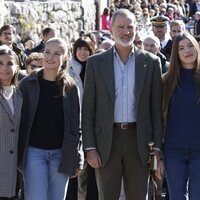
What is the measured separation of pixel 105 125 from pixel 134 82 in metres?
0.43

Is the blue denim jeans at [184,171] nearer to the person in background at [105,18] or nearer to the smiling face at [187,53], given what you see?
the smiling face at [187,53]

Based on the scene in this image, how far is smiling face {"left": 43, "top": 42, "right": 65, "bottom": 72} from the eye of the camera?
239 inches

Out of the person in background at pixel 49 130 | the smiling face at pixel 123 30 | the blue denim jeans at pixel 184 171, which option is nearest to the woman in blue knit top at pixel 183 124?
the blue denim jeans at pixel 184 171

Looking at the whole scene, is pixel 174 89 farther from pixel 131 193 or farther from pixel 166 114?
pixel 131 193

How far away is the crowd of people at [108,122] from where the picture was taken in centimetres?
596

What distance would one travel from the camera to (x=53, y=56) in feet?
20.0

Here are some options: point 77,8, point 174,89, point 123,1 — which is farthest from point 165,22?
point 123,1

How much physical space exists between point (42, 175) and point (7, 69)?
920mm

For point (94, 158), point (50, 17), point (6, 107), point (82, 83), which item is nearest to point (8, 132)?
point (6, 107)

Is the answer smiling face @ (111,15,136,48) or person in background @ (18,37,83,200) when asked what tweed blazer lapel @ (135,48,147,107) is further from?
person in background @ (18,37,83,200)

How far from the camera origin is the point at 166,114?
241 inches

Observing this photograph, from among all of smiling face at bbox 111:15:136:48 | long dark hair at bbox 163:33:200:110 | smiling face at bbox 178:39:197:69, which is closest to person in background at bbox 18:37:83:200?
smiling face at bbox 111:15:136:48

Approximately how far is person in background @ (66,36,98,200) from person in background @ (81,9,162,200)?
132 centimetres

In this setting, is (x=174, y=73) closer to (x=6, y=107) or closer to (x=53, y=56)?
(x=53, y=56)
